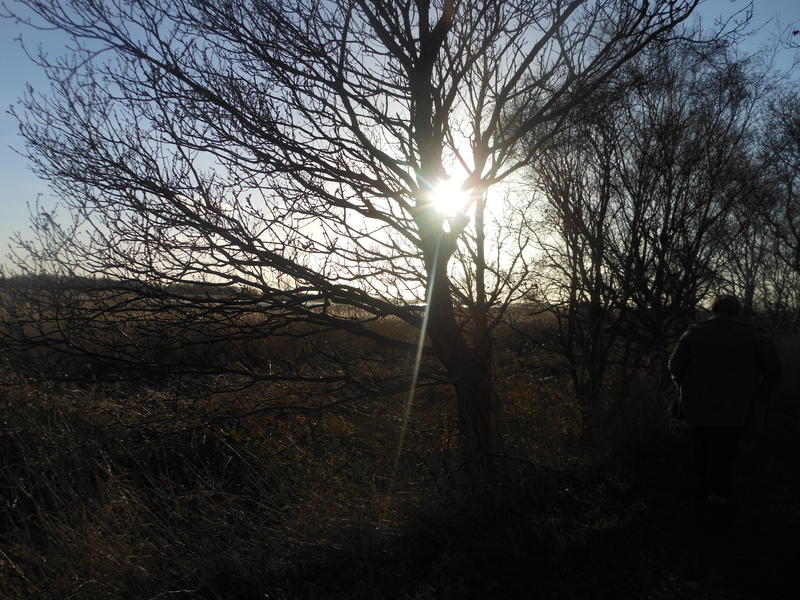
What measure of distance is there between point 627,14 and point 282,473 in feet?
18.9

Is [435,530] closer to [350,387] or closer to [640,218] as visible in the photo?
[350,387]

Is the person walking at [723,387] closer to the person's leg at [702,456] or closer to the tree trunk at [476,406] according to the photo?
the person's leg at [702,456]

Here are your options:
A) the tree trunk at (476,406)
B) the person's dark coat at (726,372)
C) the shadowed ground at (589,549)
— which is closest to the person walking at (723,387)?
the person's dark coat at (726,372)

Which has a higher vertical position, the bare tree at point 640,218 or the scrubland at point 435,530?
the bare tree at point 640,218

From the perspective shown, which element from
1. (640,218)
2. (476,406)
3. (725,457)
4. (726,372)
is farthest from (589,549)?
(640,218)

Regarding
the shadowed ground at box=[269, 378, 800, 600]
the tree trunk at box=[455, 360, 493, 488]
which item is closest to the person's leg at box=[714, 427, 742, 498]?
the shadowed ground at box=[269, 378, 800, 600]

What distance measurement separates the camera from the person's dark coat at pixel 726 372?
4.46 metres

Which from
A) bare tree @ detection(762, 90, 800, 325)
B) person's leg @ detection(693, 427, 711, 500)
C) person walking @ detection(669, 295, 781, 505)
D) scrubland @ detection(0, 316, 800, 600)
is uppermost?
bare tree @ detection(762, 90, 800, 325)

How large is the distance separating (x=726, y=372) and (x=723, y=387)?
0.12 m

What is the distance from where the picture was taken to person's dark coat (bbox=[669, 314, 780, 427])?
14.6ft

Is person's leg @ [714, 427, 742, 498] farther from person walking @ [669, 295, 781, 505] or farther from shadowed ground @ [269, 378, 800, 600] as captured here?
shadowed ground @ [269, 378, 800, 600]

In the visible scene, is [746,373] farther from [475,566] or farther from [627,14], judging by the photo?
[627,14]

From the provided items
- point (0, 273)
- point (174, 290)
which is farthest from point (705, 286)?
point (0, 273)

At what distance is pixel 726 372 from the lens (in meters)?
4.53
